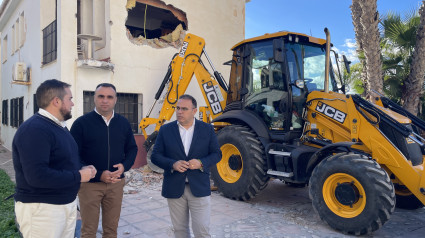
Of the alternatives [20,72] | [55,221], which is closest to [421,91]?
[55,221]

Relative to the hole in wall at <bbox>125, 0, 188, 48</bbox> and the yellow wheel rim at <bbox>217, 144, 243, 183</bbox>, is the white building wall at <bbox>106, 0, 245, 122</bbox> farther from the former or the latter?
the yellow wheel rim at <bbox>217, 144, 243, 183</bbox>

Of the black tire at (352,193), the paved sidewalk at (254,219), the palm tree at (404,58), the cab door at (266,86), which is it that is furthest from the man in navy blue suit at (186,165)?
the palm tree at (404,58)

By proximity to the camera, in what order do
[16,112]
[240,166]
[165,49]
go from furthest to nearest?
[16,112] < [165,49] < [240,166]

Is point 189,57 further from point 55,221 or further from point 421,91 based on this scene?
point 421,91

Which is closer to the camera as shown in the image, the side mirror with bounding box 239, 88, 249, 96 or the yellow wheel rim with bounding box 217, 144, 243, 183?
the yellow wheel rim with bounding box 217, 144, 243, 183

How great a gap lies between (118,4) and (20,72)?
415cm

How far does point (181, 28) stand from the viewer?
378 inches

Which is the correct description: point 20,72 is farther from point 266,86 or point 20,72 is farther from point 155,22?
point 266,86

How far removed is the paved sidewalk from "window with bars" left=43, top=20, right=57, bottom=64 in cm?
445

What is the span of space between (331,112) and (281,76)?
0.98 metres

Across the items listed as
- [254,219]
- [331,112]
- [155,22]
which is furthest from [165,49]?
[254,219]

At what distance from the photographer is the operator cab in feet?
17.8

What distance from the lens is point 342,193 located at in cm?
434

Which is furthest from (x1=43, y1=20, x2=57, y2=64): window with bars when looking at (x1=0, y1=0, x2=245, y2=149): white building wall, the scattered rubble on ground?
the scattered rubble on ground
